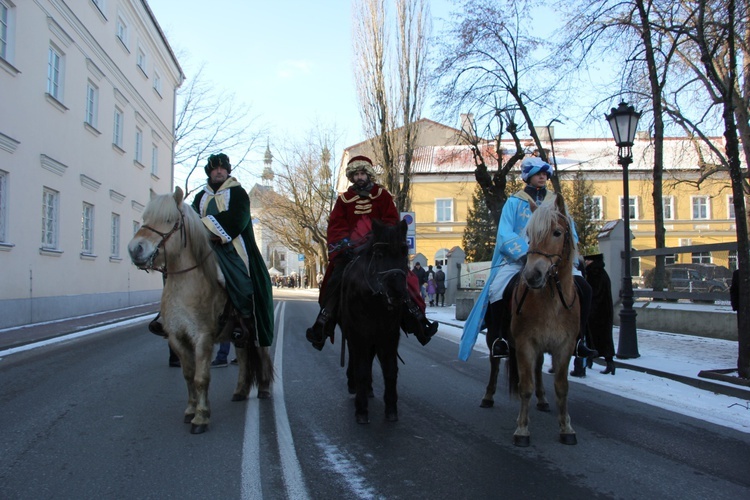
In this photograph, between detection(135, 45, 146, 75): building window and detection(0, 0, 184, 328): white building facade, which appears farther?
detection(135, 45, 146, 75): building window

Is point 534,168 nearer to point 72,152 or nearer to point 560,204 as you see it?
point 560,204

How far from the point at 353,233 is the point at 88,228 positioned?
57.1 ft

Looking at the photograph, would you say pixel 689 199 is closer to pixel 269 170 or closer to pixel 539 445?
pixel 269 170

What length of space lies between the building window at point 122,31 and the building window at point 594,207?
3782 centimetres

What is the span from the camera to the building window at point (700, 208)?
174 ft

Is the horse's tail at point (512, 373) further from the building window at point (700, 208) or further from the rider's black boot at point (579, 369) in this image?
the building window at point (700, 208)

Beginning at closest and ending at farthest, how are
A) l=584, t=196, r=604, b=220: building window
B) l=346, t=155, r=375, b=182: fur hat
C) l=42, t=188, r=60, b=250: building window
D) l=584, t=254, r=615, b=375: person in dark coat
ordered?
l=346, t=155, r=375, b=182: fur hat
l=584, t=254, r=615, b=375: person in dark coat
l=42, t=188, r=60, b=250: building window
l=584, t=196, r=604, b=220: building window

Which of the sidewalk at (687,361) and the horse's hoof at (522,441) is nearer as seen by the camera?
the horse's hoof at (522,441)

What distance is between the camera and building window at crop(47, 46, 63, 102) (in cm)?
1661

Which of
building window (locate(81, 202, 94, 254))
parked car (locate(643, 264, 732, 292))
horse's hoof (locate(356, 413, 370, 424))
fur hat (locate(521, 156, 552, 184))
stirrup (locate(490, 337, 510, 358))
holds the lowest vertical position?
horse's hoof (locate(356, 413, 370, 424))

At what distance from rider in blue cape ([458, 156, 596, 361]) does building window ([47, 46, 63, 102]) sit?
51.4 feet

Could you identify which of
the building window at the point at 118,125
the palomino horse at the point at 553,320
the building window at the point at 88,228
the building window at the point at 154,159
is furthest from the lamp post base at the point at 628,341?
the building window at the point at 154,159

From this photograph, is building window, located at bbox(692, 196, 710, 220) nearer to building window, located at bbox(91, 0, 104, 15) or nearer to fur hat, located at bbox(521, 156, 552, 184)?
building window, located at bbox(91, 0, 104, 15)

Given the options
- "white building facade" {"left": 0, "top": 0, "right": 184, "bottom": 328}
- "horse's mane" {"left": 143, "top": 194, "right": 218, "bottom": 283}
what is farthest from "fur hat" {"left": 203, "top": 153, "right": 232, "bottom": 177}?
"white building facade" {"left": 0, "top": 0, "right": 184, "bottom": 328}
